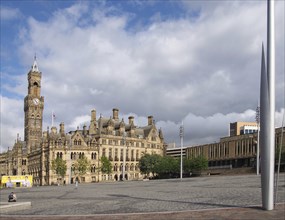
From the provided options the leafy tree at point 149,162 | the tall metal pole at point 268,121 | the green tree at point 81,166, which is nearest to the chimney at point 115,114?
the leafy tree at point 149,162

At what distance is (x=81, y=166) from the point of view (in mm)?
104750

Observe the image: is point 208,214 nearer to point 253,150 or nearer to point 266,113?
point 266,113

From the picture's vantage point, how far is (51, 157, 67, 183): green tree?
Answer: 104062mm

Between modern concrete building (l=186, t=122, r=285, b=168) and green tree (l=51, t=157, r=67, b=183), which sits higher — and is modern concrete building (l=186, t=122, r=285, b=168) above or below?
above

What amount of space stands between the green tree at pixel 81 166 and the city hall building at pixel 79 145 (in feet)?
4.38

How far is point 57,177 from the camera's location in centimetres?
11388

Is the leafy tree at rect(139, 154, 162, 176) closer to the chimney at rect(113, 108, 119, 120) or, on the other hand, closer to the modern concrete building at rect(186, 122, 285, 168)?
the modern concrete building at rect(186, 122, 285, 168)

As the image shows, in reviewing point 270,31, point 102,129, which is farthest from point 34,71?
point 270,31

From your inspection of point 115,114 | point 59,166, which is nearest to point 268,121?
point 59,166

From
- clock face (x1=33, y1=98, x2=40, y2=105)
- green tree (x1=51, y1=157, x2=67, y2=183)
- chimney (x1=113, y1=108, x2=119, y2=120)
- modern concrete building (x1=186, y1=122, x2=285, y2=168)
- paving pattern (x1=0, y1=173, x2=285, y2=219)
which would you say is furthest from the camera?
clock face (x1=33, y1=98, x2=40, y2=105)

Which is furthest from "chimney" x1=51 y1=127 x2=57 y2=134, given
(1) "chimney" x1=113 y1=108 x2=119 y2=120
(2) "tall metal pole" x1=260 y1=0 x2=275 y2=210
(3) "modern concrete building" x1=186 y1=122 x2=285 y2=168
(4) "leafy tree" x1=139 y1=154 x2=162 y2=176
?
(2) "tall metal pole" x1=260 y1=0 x2=275 y2=210

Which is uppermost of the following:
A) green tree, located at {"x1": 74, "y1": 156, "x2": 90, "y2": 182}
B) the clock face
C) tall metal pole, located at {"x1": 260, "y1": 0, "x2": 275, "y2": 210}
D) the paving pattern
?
the clock face

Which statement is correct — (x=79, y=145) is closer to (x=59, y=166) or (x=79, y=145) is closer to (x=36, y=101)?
(x=59, y=166)

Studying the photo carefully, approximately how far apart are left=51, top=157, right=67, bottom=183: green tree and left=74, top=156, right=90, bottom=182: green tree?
3950 millimetres
